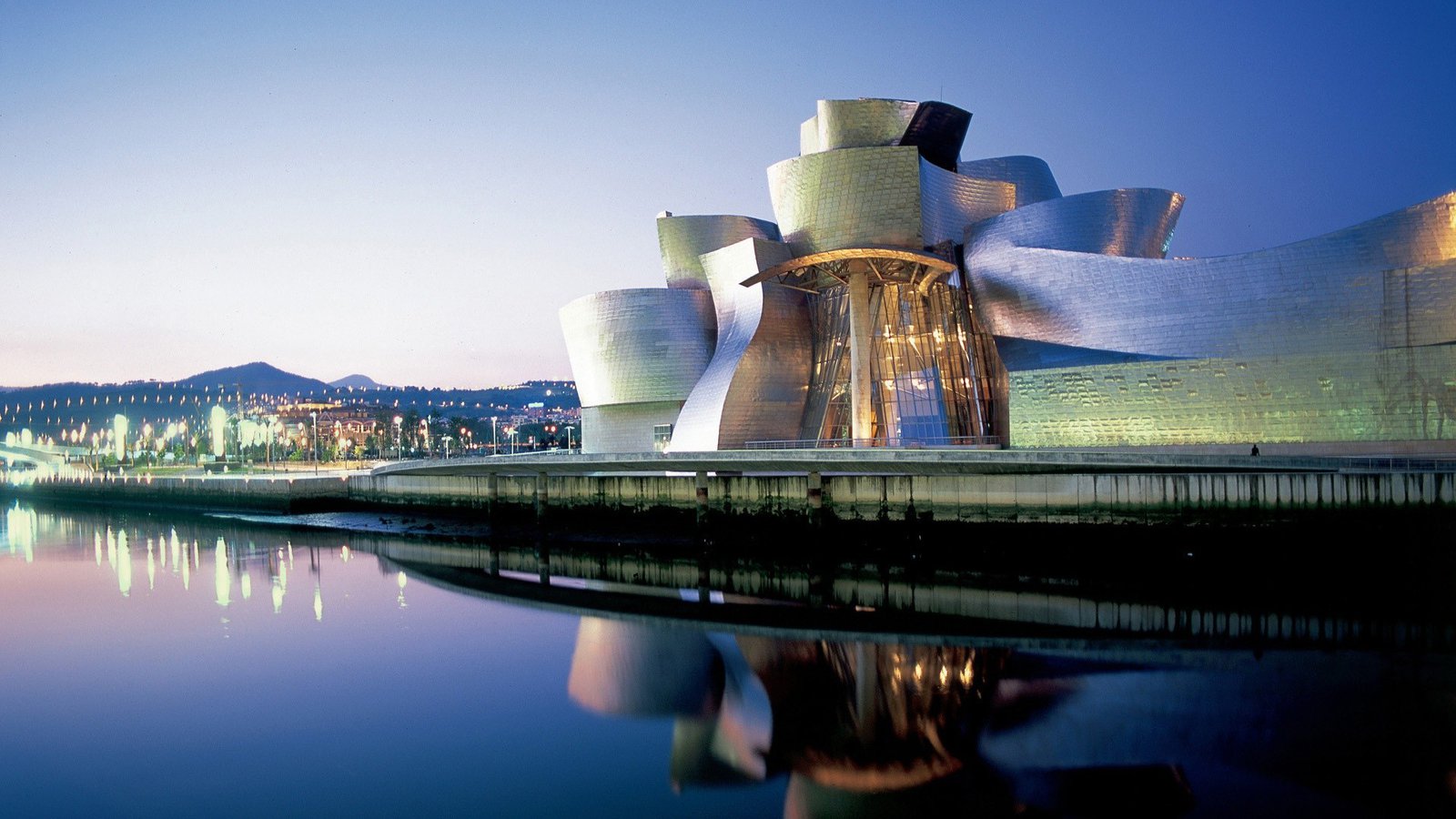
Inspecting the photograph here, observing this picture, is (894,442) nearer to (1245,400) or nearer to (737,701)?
(1245,400)

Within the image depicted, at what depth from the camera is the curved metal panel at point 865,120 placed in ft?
108

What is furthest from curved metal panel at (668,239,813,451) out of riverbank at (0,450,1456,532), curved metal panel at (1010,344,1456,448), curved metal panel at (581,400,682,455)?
curved metal panel at (1010,344,1456,448)

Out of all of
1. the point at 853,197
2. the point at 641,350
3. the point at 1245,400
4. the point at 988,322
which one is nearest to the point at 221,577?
the point at 641,350

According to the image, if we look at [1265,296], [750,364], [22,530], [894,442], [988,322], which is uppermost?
[988,322]

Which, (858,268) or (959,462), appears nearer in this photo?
(959,462)

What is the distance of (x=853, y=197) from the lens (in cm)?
3162

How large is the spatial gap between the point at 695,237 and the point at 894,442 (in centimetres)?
1220

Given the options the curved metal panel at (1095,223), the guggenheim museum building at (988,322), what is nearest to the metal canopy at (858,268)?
→ the guggenheim museum building at (988,322)

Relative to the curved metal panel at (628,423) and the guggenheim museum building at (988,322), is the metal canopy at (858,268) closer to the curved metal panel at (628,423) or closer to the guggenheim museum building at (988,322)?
the guggenheim museum building at (988,322)

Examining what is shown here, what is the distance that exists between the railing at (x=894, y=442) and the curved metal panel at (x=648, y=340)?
5533 millimetres

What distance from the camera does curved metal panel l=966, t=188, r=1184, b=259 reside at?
2911 centimetres

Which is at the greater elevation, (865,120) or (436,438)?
(865,120)

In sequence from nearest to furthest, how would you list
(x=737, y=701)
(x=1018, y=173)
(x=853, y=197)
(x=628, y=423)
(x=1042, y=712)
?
(x=1042, y=712) → (x=737, y=701) → (x=853, y=197) → (x=1018, y=173) → (x=628, y=423)

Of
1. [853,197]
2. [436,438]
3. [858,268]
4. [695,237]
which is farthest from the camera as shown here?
[436,438]
